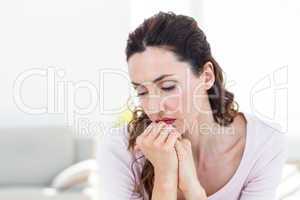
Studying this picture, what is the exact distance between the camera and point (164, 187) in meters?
1.61

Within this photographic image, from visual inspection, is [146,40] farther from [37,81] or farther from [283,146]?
[37,81]

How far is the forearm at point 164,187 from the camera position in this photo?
1.61 meters

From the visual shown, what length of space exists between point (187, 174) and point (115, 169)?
8.8 inches

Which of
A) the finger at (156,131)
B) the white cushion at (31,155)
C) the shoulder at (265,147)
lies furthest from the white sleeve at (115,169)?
the white cushion at (31,155)

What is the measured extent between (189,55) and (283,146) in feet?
1.43

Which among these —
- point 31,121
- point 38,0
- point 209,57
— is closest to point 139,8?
point 38,0

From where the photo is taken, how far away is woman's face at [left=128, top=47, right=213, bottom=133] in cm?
154

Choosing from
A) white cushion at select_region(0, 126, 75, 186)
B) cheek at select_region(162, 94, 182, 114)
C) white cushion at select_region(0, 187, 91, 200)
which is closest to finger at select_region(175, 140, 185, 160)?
cheek at select_region(162, 94, 182, 114)

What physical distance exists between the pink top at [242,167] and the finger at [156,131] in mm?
103

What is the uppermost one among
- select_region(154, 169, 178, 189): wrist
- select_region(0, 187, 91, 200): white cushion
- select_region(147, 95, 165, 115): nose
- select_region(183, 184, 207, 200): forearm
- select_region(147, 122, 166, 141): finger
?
select_region(147, 95, 165, 115): nose

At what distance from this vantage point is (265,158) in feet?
5.55
